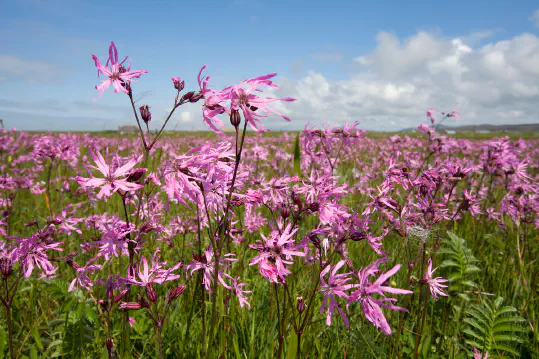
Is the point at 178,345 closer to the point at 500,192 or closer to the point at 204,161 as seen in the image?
the point at 204,161

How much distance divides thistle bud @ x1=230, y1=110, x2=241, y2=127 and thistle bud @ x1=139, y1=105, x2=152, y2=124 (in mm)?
691

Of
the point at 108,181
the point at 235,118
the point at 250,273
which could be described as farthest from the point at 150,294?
the point at 250,273

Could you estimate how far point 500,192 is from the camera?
666cm

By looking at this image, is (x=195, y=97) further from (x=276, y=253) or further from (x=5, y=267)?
(x=5, y=267)

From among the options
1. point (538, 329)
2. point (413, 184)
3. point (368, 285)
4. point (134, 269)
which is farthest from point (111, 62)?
point (538, 329)

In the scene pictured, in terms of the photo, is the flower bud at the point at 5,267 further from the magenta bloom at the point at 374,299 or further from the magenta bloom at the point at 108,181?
the magenta bloom at the point at 374,299

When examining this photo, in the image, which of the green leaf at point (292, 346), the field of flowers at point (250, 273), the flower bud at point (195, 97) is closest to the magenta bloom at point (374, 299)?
the field of flowers at point (250, 273)

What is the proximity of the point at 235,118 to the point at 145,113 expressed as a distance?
0.75 meters

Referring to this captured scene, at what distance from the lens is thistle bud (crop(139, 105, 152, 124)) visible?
5.62ft

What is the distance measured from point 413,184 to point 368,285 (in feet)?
2.78

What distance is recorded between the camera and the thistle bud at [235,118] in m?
1.22

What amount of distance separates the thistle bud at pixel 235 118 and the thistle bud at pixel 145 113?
0.69 m

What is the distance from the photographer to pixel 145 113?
5.69 ft

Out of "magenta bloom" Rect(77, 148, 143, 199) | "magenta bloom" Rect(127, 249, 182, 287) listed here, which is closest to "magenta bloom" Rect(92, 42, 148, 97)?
"magenta bloom" Rect(77, 148, 143, 199)
